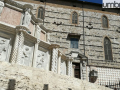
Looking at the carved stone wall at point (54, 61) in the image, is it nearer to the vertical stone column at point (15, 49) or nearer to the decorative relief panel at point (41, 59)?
the decorative relief panel at point (41, 59)

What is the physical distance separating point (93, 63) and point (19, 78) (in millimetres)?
14183

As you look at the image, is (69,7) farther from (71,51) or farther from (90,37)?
(71,51)

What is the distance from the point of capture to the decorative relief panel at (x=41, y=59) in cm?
952

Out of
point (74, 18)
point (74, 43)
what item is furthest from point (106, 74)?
point (74, 18)

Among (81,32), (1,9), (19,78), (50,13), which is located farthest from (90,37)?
(19,78)

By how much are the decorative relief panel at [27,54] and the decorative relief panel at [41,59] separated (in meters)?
0.72

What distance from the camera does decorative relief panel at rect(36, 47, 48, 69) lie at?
952 centimetres

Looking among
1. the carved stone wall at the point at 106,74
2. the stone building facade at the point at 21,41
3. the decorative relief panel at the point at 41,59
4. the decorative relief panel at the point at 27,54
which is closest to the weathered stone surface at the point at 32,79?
the stone building facade at the point at 21,41

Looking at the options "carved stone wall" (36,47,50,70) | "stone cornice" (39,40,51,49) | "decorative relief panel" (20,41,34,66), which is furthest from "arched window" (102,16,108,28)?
"decorative relief panel" (20,41,34,66)

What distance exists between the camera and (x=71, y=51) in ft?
58.4

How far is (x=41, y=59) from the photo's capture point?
31.8 feet

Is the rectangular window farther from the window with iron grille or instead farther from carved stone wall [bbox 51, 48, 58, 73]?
carved stone wall [bbox 51, 48, 58, 73]

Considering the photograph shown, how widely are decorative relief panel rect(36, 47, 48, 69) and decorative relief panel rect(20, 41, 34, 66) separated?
2.38 ft

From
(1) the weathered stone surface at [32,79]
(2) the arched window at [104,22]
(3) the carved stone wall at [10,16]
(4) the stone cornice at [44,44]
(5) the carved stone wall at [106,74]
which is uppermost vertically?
(2) the arched window at [104,22]
